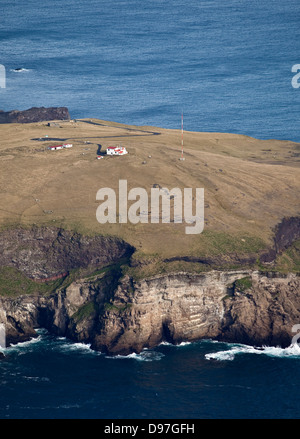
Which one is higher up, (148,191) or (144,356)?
(148,191)

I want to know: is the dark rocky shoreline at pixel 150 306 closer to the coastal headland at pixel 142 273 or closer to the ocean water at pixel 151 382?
the coastal headland at pixel 142 273

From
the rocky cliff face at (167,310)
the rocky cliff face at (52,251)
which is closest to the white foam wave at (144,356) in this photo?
the rocky cliff face at (167,310)

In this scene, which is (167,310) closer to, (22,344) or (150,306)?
(150,306)

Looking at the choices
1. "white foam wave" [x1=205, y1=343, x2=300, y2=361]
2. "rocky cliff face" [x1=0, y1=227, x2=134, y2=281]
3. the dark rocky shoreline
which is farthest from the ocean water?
"rocky cliff face" [x1=0, y1=227, x2=134, y2=281]

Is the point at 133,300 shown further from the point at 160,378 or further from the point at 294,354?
the point at 294,354

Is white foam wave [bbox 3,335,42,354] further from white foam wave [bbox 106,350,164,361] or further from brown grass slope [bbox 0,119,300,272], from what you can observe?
brown grass slope [bbox 0,119,300,272]

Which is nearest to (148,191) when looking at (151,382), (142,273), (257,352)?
(142,273)

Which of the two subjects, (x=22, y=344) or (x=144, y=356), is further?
(x=22, y=344)
